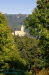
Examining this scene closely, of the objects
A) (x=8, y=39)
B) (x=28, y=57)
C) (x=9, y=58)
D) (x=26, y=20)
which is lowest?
(x=28, y=57)

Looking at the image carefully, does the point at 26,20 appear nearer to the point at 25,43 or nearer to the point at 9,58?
the point at 9,58

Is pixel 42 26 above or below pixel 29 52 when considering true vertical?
above

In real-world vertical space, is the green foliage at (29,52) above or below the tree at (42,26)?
below

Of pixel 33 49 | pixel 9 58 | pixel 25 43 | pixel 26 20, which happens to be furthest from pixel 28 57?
pixel 26 20

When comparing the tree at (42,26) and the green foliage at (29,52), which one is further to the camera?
the green foliage at (29,52)

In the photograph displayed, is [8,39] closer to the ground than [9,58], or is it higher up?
higher up

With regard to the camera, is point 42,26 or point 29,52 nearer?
point 42,26

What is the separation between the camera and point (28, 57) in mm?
80125

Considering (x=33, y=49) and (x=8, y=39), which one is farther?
(x=33, y=49)

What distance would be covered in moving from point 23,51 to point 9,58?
144ft

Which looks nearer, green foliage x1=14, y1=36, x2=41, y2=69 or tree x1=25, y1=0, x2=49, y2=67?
tree x1=25, y1=0, x2=49, y2=67

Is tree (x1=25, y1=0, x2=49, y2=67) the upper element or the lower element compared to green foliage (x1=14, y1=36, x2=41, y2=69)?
upper

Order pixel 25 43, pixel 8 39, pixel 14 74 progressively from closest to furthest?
1. pixel 14 74
2. pixel 8 39
3. pixel 25 43

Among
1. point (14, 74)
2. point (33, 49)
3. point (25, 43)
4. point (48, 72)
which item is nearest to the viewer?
point (48, 72)
